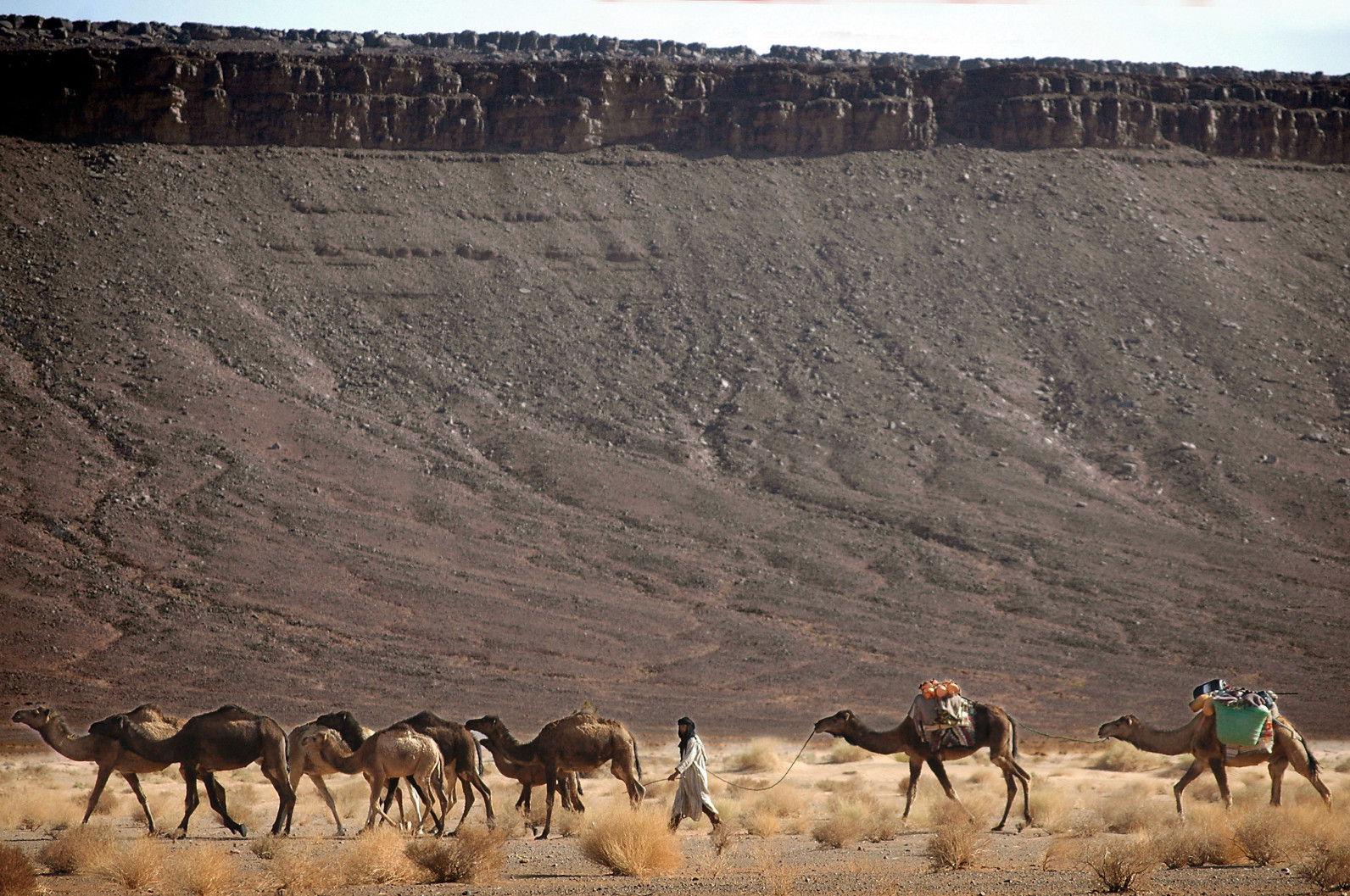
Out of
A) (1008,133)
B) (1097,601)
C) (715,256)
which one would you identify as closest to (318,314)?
(715,256)

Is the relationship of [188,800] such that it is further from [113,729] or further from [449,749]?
[449,749]

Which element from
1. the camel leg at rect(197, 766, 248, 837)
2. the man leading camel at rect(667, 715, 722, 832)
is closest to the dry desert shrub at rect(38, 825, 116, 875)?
the camel leg at rect(197, 766, 248, 837)

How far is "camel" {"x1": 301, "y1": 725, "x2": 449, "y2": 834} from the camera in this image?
1623 cm

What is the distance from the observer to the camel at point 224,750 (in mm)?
16828

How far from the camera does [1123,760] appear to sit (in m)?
27.0

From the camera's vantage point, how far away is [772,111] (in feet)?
252

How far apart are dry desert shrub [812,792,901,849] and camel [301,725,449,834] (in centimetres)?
494

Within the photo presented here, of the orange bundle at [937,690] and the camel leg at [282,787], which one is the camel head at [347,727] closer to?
the camel leg at [282,787]

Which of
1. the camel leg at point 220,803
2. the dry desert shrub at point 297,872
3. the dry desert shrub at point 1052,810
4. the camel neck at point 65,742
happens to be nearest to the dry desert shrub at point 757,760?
the dry desert shrub at point 1052,810

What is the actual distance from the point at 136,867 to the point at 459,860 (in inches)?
125

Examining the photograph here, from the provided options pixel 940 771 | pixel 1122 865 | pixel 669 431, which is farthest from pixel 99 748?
pixel 669 431

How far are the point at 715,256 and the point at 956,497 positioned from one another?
21.3 meters

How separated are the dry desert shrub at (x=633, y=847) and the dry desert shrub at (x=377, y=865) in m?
2.00

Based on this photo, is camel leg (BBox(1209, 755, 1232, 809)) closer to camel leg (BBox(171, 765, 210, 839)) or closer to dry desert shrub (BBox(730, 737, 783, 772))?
dry desert shrub (BBox(730, 737, 783, 772))
